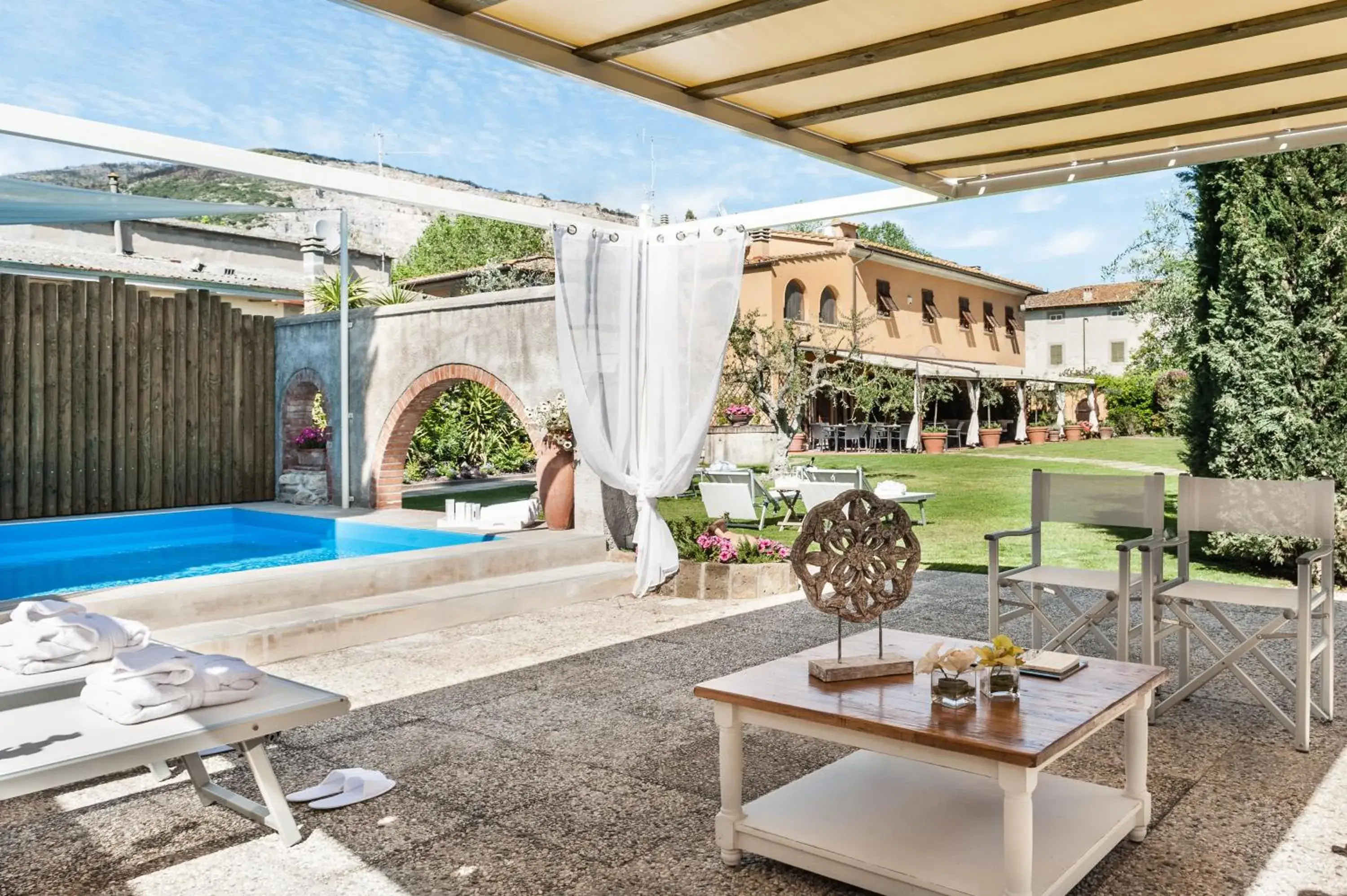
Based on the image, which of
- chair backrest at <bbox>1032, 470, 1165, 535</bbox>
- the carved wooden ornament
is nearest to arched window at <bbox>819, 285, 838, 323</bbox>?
chair backrest at <bbox>1032, 470, 1165, 535</bbox>

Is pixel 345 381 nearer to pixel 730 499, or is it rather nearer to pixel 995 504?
pixel 730 499

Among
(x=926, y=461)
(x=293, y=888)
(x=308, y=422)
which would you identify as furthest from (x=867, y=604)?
(x=926, y=461)

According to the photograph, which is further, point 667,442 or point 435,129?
point 435,129

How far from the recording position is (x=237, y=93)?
53.8 m

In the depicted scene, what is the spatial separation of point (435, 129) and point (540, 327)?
4935 cm

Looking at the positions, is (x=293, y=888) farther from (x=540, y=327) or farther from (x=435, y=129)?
(x=435, y=129)

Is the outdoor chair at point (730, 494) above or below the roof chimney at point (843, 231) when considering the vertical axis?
below

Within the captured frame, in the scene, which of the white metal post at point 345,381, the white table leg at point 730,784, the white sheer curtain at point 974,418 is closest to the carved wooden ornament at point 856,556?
the white table leg at point 730,784

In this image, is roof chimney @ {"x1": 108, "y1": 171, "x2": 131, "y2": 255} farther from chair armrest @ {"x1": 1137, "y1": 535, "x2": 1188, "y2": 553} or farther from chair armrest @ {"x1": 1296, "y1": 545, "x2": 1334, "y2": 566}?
chair armrest @ {"x1": 1296, "y1": 545, "x2": 1334, "y2": 566}

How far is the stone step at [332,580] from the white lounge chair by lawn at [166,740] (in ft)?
7.27

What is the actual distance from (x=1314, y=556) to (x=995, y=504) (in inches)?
379

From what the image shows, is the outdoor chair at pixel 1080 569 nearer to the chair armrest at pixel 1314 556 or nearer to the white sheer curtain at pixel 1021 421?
the chair armrest at pixel 1314 556

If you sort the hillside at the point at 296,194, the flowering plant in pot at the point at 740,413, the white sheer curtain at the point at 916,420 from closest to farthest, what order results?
1. the flowering plant in pot at the point at 740,413
2. the white sheer curtain at the point at 916,420
3. the hillside at the point at 296,194

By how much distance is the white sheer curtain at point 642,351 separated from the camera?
671 centimetres
